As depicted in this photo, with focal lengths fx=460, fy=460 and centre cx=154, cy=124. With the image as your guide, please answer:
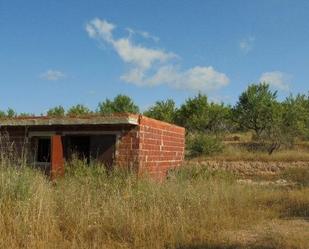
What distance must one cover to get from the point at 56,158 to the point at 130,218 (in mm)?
5223

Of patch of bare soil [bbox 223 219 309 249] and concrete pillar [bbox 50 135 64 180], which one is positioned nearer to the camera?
patch of bare soil [bbox 223 219 309 249]

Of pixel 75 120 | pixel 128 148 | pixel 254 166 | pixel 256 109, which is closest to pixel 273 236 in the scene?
pixel 128 148

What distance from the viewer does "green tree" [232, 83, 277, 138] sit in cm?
3800

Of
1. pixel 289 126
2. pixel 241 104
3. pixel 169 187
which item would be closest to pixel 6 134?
pixel 169 187

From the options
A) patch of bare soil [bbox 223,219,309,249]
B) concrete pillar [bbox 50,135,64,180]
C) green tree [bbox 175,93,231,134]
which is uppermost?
green tree [bbox 175,93,231,134]

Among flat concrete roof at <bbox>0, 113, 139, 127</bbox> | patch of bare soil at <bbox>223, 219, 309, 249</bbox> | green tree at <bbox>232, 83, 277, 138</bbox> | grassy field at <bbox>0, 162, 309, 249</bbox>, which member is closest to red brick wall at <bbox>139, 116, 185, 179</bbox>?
flat concrete roof at <bbox>0, 113, 139, 127</bbox>

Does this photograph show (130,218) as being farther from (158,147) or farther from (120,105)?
(120,105)

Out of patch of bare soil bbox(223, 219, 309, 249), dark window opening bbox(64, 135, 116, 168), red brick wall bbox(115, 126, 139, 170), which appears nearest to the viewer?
patch of bare soil bbox(223, 219, 309, 249)

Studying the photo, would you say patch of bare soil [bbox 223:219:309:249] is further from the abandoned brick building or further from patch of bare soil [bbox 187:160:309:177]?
patch of bare soil [bbox 187:160:309:177]

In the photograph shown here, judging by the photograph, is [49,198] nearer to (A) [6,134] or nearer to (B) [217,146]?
(A) [6,134]

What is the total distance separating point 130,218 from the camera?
6.99m

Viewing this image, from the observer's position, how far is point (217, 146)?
27594 mm

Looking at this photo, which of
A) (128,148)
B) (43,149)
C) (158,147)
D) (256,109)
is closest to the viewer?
(128,148)

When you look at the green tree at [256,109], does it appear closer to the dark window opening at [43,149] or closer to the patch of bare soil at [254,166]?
the patch of bare soil at [254,166]
